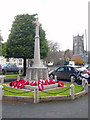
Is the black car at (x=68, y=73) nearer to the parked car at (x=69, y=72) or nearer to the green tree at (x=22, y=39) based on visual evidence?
the parked car at (x=69, y=72)

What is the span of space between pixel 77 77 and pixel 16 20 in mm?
11198

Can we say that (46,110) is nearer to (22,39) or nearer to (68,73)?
(68,73)

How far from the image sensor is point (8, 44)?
61.5 ft

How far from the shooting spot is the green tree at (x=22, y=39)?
18.0 meters

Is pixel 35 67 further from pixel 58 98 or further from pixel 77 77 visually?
pixel 77 77

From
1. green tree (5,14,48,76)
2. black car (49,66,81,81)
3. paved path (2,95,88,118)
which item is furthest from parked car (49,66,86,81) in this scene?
paved path (2,95,88,118)

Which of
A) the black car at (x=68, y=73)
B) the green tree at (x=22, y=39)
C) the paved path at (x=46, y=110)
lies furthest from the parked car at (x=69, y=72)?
the paved path at (x=46, y=110)

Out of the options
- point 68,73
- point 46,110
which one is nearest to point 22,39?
point 68,73

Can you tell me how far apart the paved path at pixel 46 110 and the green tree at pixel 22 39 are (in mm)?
11676

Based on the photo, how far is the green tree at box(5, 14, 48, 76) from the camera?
708 inches

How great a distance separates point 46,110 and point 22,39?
525 inches

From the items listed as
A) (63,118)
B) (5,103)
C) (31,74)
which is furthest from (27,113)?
(31,74)

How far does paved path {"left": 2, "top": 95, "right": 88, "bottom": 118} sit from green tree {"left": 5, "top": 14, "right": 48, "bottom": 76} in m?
11.7

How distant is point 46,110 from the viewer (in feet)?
19.8
